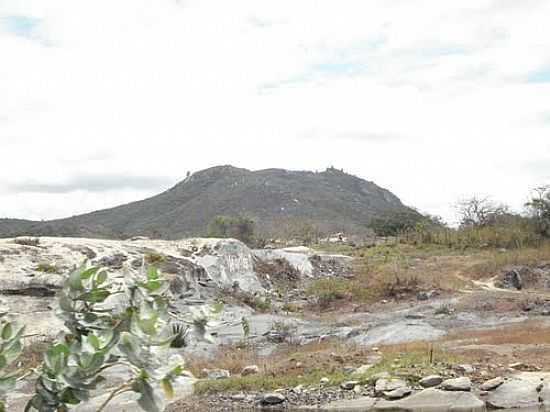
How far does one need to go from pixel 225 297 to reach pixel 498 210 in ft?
117

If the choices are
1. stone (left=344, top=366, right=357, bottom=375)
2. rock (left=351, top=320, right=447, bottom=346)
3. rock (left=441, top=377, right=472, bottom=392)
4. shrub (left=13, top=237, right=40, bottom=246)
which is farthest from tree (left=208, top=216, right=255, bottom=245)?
rock (left=441, top=377, right=472, bottom=392)

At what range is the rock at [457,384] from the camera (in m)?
14.4

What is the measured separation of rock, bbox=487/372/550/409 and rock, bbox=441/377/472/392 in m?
0.45

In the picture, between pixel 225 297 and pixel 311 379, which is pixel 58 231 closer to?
pixel 225 297

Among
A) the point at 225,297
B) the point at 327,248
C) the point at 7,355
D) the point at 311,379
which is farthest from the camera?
the point at 327,248

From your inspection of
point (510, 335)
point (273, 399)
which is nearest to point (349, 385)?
point (273, 399)

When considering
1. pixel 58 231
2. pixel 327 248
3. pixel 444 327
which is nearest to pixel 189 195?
pixel 58 231

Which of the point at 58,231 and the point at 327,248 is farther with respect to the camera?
the point at 58,231

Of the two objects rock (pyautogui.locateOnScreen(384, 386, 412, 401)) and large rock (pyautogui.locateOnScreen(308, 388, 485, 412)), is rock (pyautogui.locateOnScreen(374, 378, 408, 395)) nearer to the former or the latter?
rock (pyautogui.locateOnScreen(384, 386, 412, 401))

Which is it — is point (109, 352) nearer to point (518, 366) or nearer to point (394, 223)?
point (518, 366)

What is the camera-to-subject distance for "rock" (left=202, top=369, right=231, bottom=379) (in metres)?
→ 17.5

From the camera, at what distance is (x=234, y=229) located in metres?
58.2

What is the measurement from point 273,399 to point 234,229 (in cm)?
4335

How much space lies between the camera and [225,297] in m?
29.5
